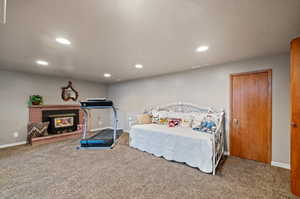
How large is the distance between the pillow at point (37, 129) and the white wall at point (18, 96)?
0.29m

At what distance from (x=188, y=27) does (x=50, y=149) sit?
4568 millimetres

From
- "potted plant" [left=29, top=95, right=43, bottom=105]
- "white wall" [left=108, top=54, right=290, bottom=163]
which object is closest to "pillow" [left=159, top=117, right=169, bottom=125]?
"white wall" [left=108, top=54, right=290, bottom=163]

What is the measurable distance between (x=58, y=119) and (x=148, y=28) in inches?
199

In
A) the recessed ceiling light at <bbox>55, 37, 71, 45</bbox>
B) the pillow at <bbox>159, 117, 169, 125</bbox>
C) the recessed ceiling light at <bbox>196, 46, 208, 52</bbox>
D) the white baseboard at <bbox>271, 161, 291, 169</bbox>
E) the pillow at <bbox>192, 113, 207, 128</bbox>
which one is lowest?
the white baseboard at <bbox>271, 161, 291, 169</bbox>

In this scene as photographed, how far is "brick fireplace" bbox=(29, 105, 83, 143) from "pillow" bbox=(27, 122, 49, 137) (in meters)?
0.19

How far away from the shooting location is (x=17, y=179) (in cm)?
226

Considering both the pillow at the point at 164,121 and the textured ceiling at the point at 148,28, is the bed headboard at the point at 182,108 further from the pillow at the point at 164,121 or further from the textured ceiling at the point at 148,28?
the textured ceiling at the point at 148,28

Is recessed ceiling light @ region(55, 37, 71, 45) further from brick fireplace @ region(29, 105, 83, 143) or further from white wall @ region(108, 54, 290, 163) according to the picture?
brick fireplace @ region(29, 105, 83, 143)

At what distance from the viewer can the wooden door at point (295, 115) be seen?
1847 mm

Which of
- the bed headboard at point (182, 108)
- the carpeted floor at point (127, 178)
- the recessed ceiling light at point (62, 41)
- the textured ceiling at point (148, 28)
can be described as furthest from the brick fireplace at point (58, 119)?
the recessed ceiling light at point (62, 41)

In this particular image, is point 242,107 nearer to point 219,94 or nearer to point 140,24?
point 219,94

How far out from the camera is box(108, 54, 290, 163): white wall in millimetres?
2711

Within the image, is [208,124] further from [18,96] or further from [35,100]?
[18,96]

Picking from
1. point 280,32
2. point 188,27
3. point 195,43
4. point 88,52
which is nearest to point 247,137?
point 280,32
